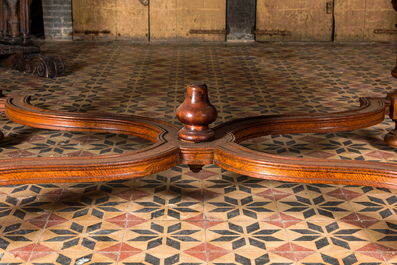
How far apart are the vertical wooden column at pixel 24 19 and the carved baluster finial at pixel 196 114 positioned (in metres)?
5.17

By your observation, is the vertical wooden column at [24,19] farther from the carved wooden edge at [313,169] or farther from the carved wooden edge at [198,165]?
the carved wooden edge at [313,169]

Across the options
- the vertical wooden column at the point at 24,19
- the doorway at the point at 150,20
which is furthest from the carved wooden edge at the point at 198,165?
the doorway at the point at 150,20

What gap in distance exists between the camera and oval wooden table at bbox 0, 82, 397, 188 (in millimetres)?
2863

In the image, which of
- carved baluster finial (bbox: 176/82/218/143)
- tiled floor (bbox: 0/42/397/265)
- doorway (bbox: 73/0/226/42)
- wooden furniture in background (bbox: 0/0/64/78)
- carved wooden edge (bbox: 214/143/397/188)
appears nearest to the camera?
carved wooden edge (bbox: 214/143/397/188)

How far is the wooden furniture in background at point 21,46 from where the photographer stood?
24.8 feet

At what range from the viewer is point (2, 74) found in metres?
7.75

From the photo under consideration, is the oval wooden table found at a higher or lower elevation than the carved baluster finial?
lower

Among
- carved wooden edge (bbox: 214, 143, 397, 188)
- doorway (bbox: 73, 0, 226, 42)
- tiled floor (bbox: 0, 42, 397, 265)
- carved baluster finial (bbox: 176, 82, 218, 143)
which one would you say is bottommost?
tiled floor (bbox: 0, 42, 397, 265)

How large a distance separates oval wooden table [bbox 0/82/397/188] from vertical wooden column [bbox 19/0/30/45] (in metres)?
4.21

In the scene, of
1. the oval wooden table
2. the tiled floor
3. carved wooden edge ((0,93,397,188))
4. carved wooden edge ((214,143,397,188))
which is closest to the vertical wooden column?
the tiled floor

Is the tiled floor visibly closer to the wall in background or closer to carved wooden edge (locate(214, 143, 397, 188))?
carved wooden edge (locate(214, 143, 397, 188))

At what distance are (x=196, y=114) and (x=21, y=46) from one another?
17.6ft

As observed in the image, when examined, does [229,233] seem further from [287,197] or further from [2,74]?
[2,74]

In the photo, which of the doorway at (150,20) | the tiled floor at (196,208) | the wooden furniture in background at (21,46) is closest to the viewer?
the tiled floor at (196,208)
